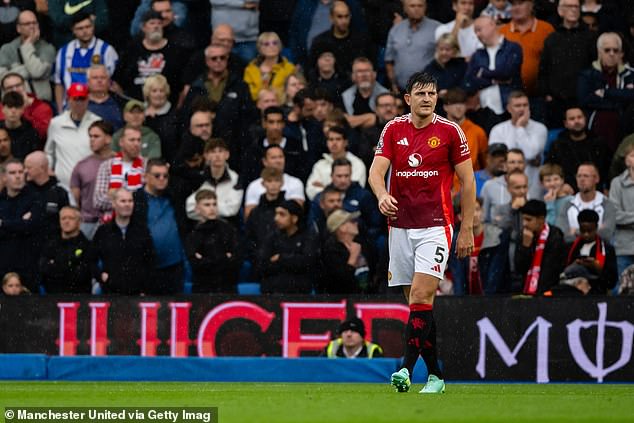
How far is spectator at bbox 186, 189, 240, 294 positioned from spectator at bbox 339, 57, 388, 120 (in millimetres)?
2786

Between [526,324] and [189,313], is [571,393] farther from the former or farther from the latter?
[189,313]

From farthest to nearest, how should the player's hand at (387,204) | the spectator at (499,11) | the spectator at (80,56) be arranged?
the spectator at (80,56), the spectator at (499,11), the player's hand at (387,204)

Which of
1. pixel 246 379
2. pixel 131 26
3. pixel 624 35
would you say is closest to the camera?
pixel 246 379

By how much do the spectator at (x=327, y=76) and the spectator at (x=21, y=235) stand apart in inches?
160

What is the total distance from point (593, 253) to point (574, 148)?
2.17m

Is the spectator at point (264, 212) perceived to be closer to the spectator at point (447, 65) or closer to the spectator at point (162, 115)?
the spectator at point (162, 115)

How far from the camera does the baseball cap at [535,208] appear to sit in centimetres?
1609

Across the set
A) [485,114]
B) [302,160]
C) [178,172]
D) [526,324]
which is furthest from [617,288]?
[178,172]

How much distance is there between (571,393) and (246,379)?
166 inches

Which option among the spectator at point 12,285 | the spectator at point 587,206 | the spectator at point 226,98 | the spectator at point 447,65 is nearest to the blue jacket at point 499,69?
the spectator at point 447,65

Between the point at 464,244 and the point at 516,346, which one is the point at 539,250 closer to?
the point at 516,346

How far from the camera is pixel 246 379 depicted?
15289 millimetres

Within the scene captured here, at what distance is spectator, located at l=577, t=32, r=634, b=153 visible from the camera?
1844cm

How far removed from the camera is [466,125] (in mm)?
18203
